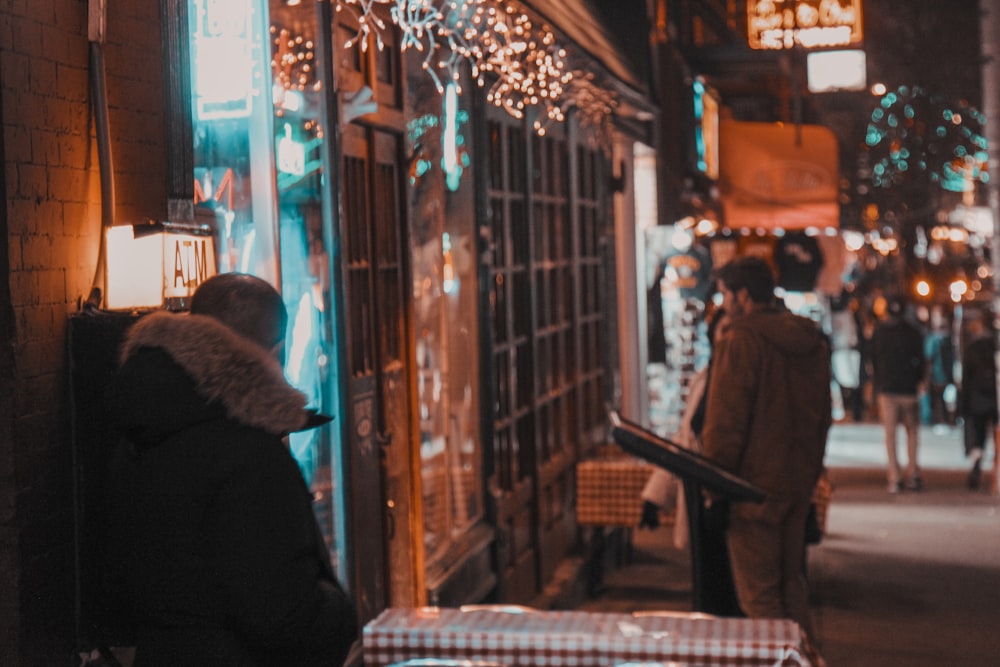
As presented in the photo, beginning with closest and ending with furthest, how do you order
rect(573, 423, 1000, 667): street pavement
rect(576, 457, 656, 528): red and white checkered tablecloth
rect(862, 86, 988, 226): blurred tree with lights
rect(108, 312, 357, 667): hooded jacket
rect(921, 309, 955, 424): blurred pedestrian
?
rect(108, 312, 357, 667): hooded jacket → rect(573, 423, 1000, 667): street pavement → rect(576, 457, 656, 528): red and white checkered tablecloth → rect(921, 309, 955, 424): blurred pedestrian → rect(862, 86, 988, 226): blurred tree with lights

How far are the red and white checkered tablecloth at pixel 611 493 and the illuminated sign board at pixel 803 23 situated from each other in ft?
27.5

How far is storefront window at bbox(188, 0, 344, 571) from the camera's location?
17.2 ft

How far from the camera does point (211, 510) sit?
3229 millimetres

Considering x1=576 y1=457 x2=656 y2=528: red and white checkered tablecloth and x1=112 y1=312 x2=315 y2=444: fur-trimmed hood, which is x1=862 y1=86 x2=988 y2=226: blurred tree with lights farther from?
x1=112 y1=312 x2=315 y2=444: fur-trimmed hood

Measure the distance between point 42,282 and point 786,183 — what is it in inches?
558

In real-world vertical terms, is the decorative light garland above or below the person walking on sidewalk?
above

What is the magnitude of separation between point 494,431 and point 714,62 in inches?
425

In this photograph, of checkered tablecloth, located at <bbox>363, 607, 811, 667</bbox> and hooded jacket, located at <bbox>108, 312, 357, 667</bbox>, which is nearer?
hooded jacket, located at <bbox>108, 312, 357, 667</bbox>

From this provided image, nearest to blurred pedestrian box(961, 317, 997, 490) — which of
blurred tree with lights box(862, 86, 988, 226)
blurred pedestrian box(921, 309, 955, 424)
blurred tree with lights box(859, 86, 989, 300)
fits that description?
blurred pedestrian box(921, 309, 955, 424)

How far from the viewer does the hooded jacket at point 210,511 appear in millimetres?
3223

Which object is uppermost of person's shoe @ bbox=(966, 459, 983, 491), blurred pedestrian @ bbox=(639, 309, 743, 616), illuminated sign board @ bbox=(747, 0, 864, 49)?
illuminated sign board @ bbox=(747, 0, 864, 49)

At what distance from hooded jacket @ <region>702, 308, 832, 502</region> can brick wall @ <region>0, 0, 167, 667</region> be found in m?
3.12

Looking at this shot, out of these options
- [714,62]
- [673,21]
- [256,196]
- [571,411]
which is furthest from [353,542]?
[714,62]

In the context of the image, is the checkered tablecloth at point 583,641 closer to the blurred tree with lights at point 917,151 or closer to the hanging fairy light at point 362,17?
the hanging fairy light at point 362,17
